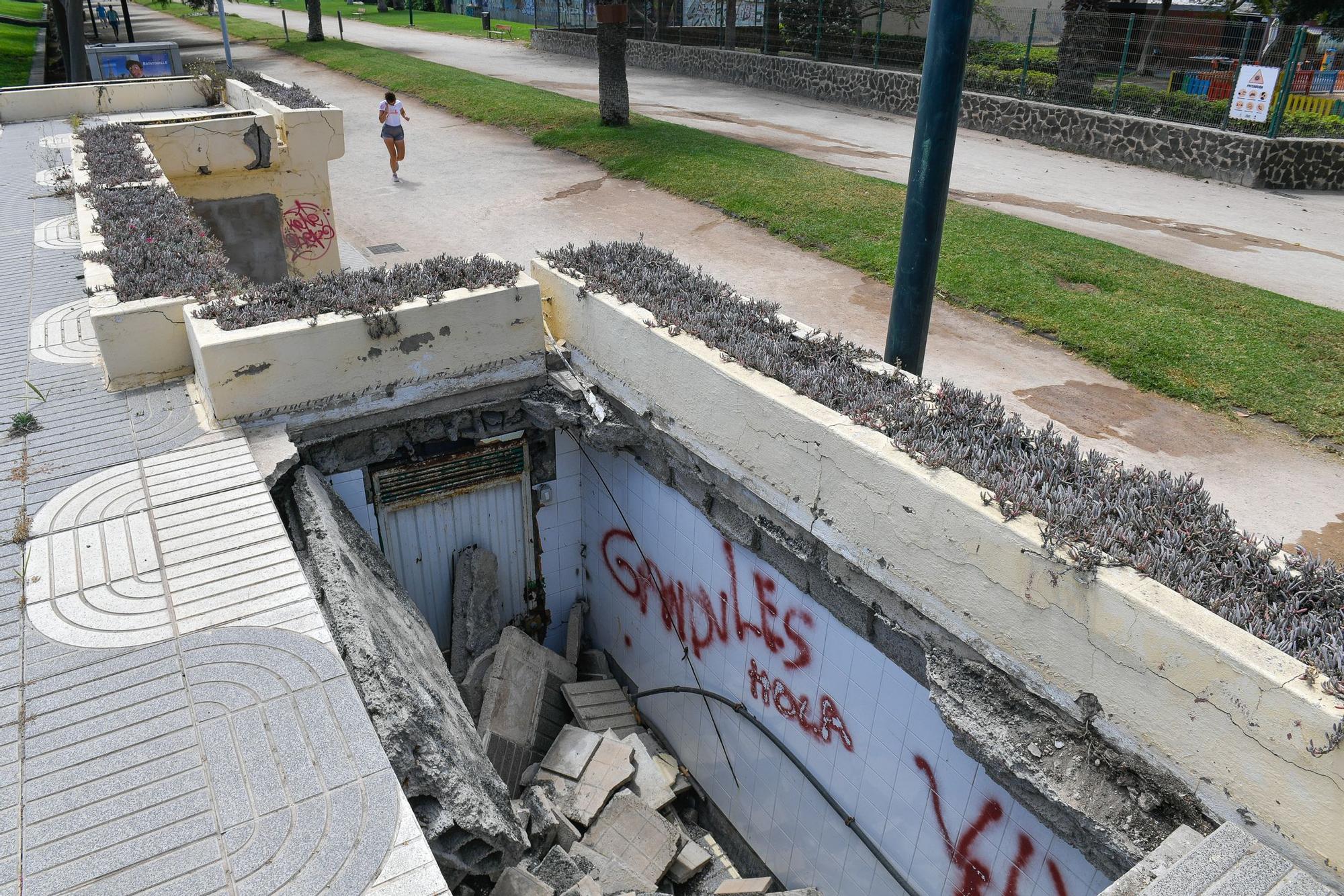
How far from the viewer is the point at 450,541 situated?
8.32m

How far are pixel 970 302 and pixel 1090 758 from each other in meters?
8.14

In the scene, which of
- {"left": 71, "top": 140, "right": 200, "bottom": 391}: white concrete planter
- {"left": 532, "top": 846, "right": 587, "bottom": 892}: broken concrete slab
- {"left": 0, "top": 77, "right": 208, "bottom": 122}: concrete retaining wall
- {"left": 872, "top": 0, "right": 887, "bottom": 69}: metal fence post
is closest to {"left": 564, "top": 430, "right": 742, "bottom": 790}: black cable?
{"left": 532, "top": 846, "right": 587, "bottom": 892}: broken concrete slab

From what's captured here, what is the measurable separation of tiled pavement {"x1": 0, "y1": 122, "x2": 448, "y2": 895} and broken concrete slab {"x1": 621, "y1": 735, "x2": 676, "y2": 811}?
12.7ft

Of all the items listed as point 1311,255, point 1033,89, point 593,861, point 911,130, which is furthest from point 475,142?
point 593,861

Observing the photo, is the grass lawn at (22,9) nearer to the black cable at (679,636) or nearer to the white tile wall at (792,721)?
the black cable at (679,636)

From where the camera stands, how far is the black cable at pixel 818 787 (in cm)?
592

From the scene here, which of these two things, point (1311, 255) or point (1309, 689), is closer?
point (1309, 689)

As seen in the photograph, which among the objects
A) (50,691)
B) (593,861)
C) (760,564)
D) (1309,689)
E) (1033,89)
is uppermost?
(1033,89)

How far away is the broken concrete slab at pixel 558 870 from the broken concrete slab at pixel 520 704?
1.24m

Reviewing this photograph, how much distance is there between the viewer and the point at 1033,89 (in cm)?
2086

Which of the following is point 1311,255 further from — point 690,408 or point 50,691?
point 50,691

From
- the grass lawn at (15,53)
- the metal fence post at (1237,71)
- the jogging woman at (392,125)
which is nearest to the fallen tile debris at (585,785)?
the jogging woman at (392,125)

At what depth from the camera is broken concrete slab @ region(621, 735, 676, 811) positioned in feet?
24.7

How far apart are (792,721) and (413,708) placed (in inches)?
118
